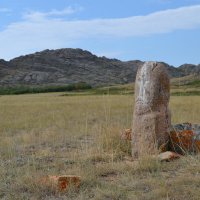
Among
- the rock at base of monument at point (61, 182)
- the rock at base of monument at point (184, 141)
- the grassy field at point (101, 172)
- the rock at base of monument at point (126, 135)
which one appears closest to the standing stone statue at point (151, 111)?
the rock at base of monument at point (184, 141)

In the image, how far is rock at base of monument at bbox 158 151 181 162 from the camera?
893 cm

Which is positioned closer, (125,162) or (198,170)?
(198,170)

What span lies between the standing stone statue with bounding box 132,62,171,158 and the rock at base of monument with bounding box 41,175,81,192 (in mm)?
A: 2411

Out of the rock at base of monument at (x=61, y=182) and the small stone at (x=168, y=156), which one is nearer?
the rock at base of monument at (x=61, y=182)

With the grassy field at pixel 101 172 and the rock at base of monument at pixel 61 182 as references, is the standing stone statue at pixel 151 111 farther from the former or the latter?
the rock at base of monument at pixel 61 182

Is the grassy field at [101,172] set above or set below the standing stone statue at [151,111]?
below

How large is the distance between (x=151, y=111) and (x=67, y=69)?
155 m

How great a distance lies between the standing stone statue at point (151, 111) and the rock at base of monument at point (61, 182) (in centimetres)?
241

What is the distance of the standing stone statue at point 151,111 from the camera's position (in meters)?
9.56

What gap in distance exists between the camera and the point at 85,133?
1407cm

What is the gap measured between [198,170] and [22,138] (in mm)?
6696

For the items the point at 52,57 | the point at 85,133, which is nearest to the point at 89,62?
the point at 52,57

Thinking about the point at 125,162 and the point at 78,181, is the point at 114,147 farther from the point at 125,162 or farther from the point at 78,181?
the point at 78,181

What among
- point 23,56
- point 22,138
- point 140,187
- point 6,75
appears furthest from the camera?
point 23,56
